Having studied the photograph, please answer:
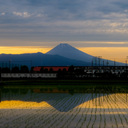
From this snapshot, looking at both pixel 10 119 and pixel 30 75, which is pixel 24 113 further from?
pixel 30 75

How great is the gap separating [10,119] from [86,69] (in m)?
140

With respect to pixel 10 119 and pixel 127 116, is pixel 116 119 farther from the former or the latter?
pixel 10 119

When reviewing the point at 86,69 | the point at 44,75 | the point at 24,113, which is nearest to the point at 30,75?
the point at 44,75

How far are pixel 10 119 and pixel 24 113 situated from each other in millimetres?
2356

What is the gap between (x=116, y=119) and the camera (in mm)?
15633

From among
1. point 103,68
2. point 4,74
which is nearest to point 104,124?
point 4,74

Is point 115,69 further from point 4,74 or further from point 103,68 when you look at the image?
point 4,74

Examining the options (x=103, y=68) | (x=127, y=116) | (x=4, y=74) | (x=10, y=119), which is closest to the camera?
(x=10, y=119)

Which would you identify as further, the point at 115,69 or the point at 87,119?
the point at 115,69

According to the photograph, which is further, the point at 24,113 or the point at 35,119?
the point at 24,113

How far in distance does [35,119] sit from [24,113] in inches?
93.5

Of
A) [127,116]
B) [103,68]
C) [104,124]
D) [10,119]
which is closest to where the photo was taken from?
[104,124]

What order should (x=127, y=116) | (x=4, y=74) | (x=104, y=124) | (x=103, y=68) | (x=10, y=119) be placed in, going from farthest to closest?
1. (x=103, y=68)
2. (x=4, y=74)
3. (x=127, y=116)
4. (x=10, y=119)
5. (x=104, y=124)

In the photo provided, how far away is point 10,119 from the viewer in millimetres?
15242
